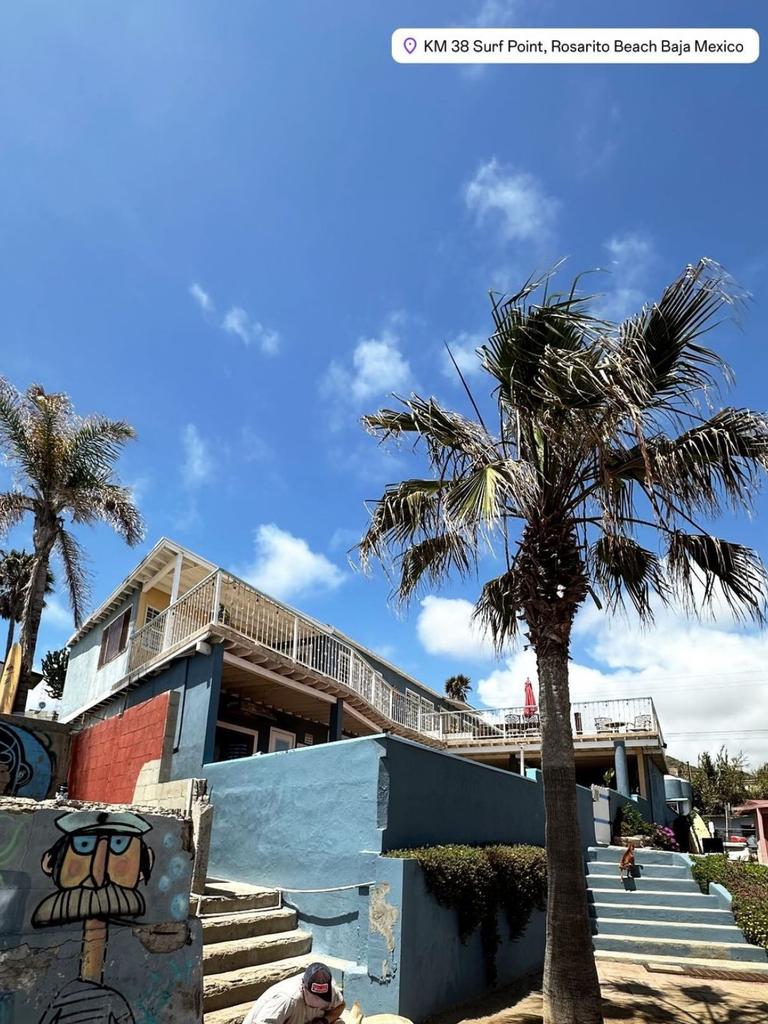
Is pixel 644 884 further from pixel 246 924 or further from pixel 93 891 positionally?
pixel 93 891

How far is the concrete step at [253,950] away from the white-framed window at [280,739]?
7.51m

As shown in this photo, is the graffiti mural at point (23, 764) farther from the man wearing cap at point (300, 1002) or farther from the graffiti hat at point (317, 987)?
the graffiti hat at point (317, 987)

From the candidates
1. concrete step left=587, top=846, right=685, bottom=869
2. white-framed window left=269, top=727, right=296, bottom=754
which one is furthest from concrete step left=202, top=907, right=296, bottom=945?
concrete step left=587, top=846, right=685, bottom=869

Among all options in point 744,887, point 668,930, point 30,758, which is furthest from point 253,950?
point 30,758

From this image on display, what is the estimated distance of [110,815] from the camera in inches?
165

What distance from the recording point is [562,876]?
18.7 ft

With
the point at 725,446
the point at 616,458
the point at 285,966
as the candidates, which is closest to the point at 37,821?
the point at 285,966

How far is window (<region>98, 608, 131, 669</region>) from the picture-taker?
16.2m

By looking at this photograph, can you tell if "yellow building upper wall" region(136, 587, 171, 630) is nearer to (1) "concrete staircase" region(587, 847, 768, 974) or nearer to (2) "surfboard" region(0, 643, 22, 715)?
(2) "surfboard" region(0, 643, 22, 715)

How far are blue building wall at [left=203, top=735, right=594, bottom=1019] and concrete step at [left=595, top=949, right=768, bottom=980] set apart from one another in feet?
4.72

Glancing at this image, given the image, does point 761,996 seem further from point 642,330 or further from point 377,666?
point 377,666

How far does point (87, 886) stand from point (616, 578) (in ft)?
20.5

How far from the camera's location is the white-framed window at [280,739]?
1444cm

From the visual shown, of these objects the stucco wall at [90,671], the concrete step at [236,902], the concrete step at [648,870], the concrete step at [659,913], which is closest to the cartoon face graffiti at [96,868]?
the concrete step at [236,902]
